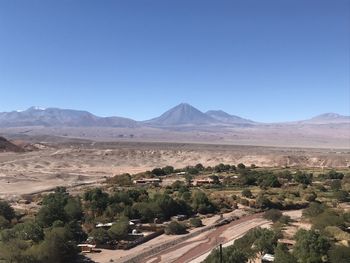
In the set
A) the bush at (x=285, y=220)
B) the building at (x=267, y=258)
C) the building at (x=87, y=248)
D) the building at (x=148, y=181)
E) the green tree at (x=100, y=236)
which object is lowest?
the building at (x=87, y=248)

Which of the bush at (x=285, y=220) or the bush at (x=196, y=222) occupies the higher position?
the bush at (x=285, y=220)

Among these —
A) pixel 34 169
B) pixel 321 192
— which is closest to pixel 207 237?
pixel 321 192

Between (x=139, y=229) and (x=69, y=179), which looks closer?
(x=139, y=229)

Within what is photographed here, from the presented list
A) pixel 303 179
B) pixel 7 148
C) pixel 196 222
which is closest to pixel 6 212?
pixel 196 222

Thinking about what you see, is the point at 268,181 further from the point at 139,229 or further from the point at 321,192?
the point at 139,229

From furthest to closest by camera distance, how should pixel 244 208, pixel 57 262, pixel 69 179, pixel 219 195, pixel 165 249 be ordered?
pixel 69 179 < pixel 219 195 < pixel 244 208 < pixel 165 249 < pixel 57 262

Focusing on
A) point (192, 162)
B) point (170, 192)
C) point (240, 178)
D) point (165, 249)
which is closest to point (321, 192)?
point (240, 178)

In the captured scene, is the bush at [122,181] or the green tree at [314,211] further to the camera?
the bush at [122,181]

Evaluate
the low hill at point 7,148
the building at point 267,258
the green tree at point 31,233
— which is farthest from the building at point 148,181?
the low hill at point 7,148

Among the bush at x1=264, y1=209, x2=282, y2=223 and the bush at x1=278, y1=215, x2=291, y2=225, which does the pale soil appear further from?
the bush at x1=278, y1=215, x2=291, y2=225

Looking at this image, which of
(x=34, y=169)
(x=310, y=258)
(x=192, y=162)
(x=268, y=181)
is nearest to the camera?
(x=310, y=258)

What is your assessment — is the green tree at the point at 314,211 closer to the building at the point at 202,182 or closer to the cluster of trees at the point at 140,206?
the cluster of trees at the point at 140,206
